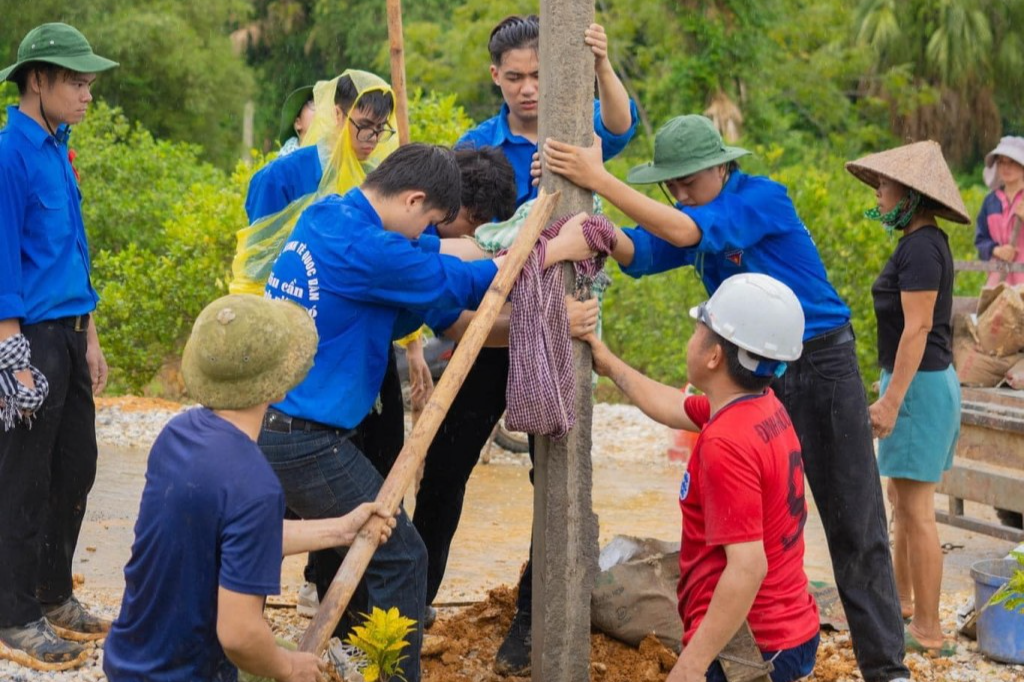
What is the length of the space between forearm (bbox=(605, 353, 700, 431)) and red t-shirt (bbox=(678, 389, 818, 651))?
478 mm

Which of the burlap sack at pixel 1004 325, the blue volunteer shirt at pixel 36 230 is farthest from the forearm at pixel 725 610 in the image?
the burlap sack at pixel 1004 325

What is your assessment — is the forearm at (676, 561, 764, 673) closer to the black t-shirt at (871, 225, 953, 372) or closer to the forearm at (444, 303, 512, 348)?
the forearm at (444, 303, 512, 348)

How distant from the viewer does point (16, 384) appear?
4.62 metres

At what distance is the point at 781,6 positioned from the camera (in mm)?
23031

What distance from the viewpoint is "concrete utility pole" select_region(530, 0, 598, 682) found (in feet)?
13.8

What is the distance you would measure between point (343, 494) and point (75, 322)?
1604 millimetres

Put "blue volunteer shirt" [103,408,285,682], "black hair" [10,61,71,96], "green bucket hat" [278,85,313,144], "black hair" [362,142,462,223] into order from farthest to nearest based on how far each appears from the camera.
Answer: "green bucket hat" [278,85,313,144]
"black hair" [10,61,71,96]
"black hair" [362,142,462,223]
"blue volunteer shirt" [103,408,285,682]

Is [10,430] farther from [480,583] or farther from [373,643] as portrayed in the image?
[480,583]

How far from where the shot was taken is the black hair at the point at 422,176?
4.00 meters

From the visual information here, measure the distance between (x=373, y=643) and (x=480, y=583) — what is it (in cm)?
313

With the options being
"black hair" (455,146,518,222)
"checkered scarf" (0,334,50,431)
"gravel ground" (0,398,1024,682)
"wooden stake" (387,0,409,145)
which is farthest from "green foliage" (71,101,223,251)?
"black hair" (455,146,518,222)

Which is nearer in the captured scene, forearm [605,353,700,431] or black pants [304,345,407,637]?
forearm [605,353,700,431]

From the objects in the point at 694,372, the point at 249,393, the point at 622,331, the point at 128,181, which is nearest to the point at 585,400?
the point at 694,372

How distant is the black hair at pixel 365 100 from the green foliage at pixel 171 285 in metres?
5.95
